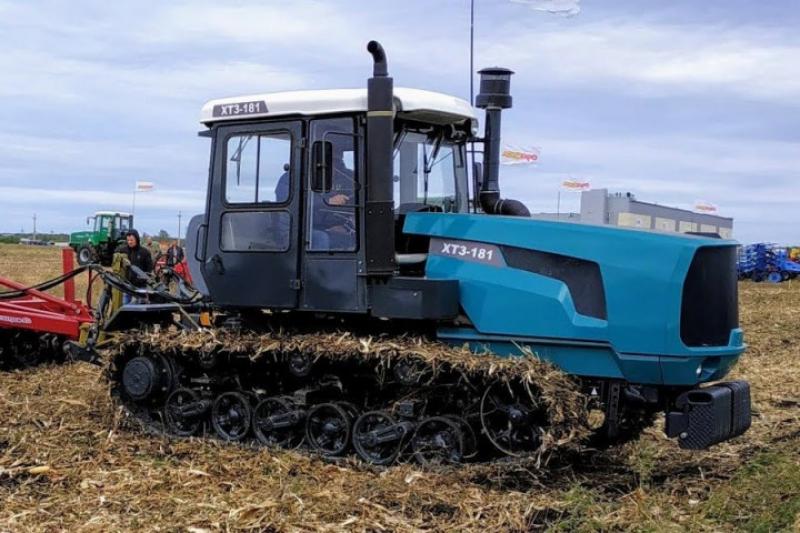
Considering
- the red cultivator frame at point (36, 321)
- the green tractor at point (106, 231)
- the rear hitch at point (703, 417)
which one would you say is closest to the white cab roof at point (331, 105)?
the rear hitch at point (703, 417)

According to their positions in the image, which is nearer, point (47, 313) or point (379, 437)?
point (379, 437)

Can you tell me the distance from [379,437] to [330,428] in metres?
0.56

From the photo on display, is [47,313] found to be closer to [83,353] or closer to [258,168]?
[83,353]

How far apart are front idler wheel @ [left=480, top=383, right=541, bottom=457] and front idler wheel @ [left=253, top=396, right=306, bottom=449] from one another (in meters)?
1.66

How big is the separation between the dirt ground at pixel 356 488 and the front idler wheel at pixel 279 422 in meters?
0.20

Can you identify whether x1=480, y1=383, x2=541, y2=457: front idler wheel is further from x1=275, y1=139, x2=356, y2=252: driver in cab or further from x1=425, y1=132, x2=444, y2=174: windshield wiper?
x1=425, y1=132, x2=444, y2=174: windshield wiper

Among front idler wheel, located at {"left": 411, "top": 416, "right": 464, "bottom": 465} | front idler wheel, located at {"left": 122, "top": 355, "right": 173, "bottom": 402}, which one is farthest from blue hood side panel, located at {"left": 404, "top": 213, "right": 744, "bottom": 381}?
front idler wheel, located at {"left": 122, "top": 355, "right": 173, "bottom": 402}

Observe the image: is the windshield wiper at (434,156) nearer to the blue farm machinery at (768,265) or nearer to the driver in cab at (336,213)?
the driver in cab at (336,213)

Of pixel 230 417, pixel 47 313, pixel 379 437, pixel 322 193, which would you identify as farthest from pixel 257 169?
pixel 47 313

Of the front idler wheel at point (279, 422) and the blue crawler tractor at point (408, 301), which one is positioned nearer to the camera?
the blue crawler tractor at point (408, 301)

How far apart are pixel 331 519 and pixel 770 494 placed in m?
3.09

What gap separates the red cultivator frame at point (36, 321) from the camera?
11.3m

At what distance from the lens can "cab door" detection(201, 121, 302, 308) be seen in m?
8.03

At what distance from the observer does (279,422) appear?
26.6 feet
